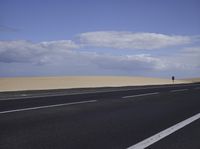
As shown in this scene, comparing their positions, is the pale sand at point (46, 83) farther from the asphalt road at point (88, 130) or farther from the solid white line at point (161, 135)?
the solid white line at point (161, 135)

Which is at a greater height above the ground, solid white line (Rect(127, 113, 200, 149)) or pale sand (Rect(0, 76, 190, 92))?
pale sand (Rect(0, 76, 190, 92))

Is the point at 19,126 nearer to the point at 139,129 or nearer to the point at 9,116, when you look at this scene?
the point at 9,116

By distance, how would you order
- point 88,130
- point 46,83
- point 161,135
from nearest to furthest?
point 161,135 < point 88,130 < point 46,83

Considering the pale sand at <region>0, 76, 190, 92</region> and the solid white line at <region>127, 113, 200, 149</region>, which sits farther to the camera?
the pale sand at <region>0, 76, 190, 92</region>

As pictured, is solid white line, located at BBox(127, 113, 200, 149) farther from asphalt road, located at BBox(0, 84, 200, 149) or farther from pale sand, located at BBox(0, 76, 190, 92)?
pale sand, located at BBox(0, 76, 190, 92)

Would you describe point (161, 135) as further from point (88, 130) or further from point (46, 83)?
point (46, 83)

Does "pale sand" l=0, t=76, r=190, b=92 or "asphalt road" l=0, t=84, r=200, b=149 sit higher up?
"pale sand" l=0, t=76, r=190, b=92

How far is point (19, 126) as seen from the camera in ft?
29.1

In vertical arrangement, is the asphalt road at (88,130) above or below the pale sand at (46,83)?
below

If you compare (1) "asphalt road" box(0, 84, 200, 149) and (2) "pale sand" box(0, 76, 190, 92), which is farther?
(2) "pale sand" box(0, 76, 190, 92)

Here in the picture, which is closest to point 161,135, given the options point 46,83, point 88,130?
point 88,130

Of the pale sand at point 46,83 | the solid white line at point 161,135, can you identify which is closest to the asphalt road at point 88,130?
the solid white line at point 161,135

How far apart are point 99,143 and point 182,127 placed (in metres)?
3.03

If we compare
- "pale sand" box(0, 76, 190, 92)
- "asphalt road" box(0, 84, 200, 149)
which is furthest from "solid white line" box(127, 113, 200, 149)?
"pale sand" box(0, 76, 190, 92)
